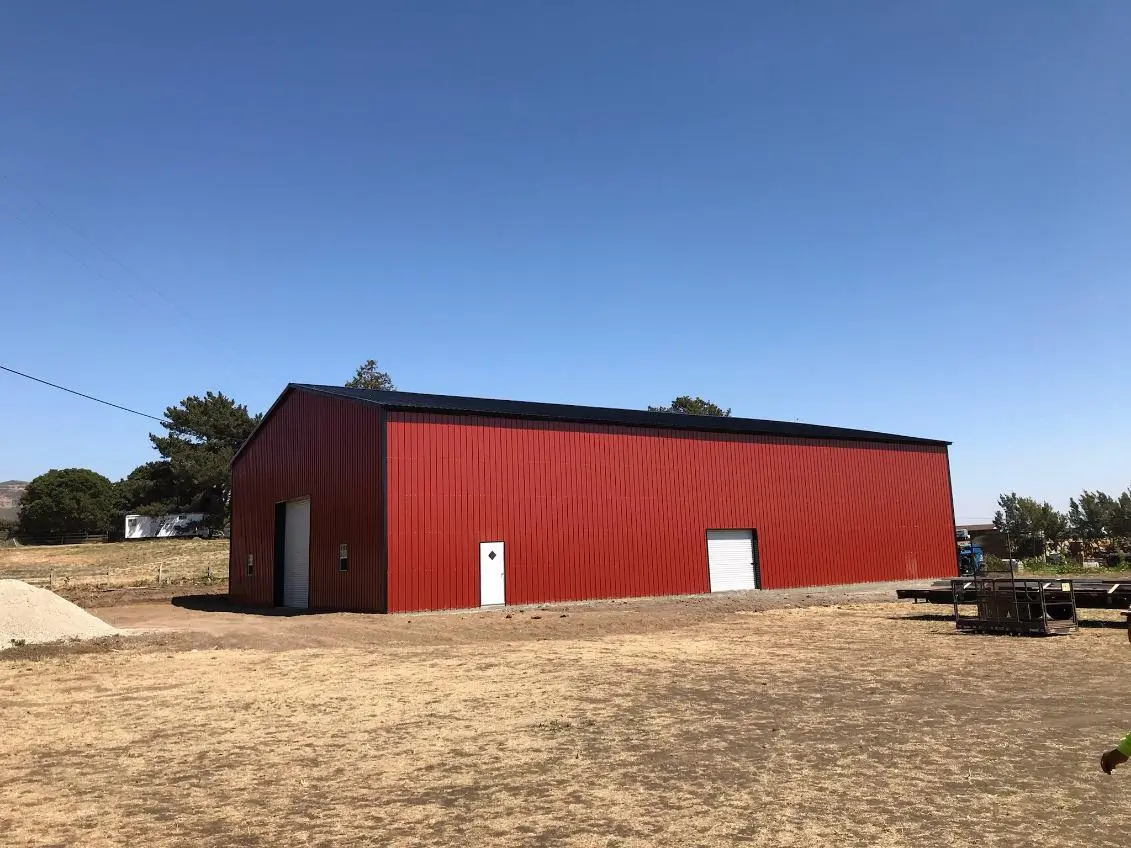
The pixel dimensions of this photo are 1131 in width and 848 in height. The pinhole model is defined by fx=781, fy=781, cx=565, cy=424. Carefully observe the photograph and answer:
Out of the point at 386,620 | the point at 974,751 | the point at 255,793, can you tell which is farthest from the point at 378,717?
the point at 386,620

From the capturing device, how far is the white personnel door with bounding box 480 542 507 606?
27.4m

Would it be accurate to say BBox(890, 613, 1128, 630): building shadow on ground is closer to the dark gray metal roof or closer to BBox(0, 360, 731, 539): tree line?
the dark gray metal roof

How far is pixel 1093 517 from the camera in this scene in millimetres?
74688

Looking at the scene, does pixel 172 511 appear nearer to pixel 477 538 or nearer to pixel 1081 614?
pixel 477 538

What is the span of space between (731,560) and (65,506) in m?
102

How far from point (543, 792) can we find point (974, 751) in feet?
13.8

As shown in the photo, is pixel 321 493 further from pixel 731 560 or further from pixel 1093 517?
pixel 1093 517

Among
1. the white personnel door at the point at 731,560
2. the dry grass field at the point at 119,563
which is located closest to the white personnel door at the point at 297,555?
the white personnel door at the point at 731,560

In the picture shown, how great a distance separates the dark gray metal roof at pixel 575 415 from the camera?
28344 millimetres

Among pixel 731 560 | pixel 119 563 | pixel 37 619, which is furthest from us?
pixel 119 563

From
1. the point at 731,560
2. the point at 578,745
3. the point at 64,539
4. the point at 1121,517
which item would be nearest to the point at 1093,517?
the point at 1121,517

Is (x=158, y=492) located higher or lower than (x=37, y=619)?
higher

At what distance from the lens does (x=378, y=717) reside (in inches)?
388

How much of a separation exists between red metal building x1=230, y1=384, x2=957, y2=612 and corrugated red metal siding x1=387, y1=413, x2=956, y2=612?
0.07 meters
